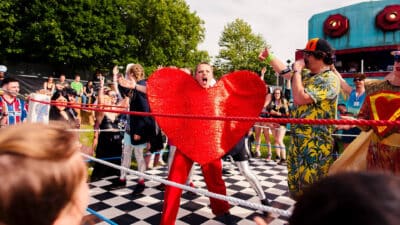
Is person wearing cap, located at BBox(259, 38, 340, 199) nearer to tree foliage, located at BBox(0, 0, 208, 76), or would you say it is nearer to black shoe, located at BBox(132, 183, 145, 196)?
black shoe, located at BBox(132, 183, 145, 196)

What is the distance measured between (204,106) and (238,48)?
27.4 metres

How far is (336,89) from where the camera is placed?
193 centimetres

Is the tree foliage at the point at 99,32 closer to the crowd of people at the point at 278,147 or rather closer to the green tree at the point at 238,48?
the green tree at the point at 238,48

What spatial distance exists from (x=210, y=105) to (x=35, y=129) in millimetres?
1882

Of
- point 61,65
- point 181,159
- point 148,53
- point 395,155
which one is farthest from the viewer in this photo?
point 148,53

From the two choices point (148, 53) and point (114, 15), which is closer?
point (114, 15)

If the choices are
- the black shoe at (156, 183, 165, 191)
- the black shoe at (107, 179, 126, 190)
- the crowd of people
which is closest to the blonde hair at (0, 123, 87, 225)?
the crowd of people

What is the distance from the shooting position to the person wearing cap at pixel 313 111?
1.91 meters

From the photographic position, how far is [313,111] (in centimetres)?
195

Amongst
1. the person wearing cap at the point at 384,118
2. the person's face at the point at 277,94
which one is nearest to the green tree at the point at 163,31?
the person's face at the point at 277,94

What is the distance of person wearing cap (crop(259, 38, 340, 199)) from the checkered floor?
1.22m

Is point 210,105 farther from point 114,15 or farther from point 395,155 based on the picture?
point 114,15

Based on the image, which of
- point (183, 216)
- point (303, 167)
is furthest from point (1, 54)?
point (303, 167)

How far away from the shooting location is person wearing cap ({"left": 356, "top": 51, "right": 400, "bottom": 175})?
1.57 m
